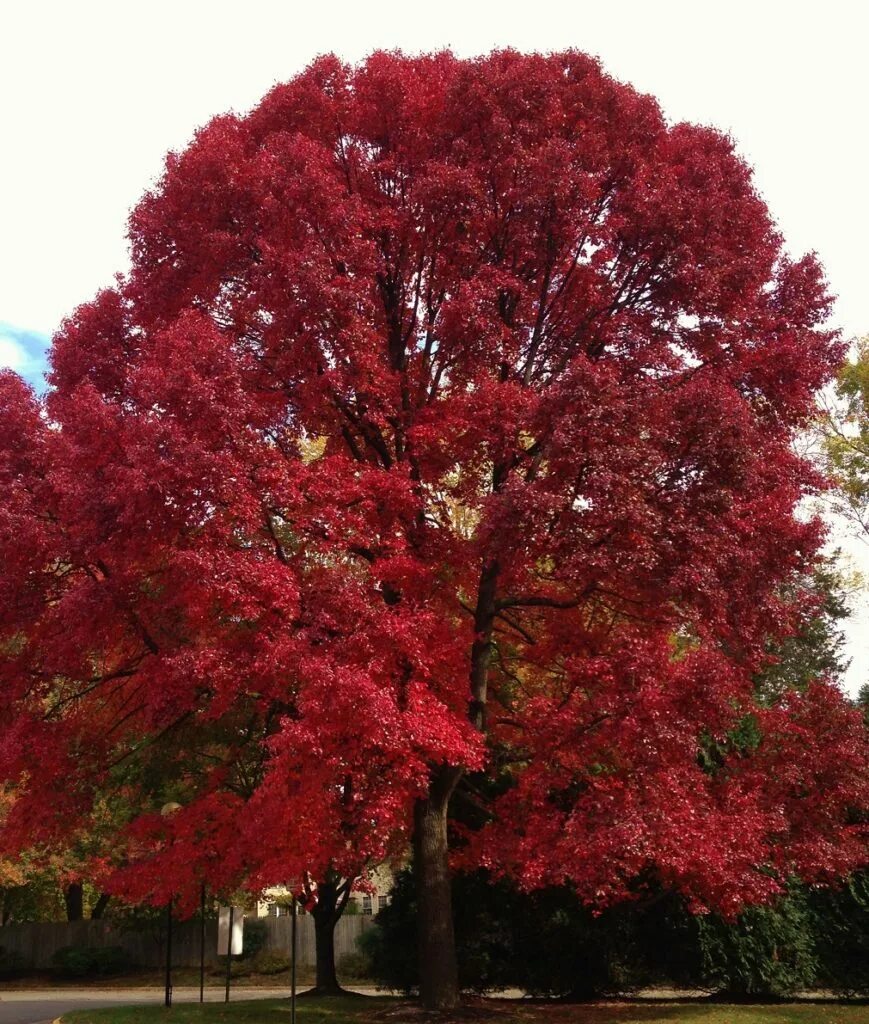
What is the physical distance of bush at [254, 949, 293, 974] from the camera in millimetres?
33875

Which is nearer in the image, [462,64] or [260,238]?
[260,238]

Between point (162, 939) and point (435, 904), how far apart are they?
86.0ft

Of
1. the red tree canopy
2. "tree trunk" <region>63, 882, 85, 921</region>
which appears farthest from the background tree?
"tree trunk" <region>63, 882, 85, 921</region>

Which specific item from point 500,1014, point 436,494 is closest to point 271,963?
point 500,1014

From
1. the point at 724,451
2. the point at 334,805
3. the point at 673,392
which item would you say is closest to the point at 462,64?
the point at 673,392

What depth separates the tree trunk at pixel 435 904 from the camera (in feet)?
45.9

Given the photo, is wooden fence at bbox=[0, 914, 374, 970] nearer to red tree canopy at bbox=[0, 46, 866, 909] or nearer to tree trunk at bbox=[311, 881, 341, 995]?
tree trunk at bbox=[311, 881, 341, 995]

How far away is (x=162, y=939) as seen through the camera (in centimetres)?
3622

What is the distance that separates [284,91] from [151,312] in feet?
13.8

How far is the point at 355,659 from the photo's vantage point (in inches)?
473

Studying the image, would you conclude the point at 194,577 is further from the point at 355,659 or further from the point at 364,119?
the point at 364,119

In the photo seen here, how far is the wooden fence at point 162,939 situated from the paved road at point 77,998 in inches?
128

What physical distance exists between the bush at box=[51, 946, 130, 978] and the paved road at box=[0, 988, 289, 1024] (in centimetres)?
150

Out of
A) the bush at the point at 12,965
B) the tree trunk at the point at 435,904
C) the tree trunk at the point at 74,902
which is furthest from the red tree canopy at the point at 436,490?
the bush at the point at 12,965
